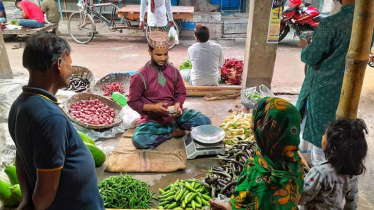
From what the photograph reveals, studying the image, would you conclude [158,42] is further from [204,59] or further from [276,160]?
[276,160]

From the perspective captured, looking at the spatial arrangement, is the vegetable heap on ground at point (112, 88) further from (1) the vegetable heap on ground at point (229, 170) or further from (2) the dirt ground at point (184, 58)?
(1) the vegetable heap on ground at point (229, 170)

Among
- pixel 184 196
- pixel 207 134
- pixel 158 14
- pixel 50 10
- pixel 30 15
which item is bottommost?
pixel 184 196

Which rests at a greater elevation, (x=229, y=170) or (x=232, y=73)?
(x=232, y=73)

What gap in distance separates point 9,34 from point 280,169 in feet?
37.3

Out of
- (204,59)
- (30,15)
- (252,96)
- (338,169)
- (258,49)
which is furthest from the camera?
(30,15)

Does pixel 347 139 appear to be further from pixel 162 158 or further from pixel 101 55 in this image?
pixel 101 55

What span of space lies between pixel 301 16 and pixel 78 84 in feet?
22.5

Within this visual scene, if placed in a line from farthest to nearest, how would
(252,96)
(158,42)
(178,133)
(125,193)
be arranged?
1. (252,96)
2. (178,133)
3. (158,42)
4. (125,193)

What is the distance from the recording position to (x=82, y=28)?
34.6ft

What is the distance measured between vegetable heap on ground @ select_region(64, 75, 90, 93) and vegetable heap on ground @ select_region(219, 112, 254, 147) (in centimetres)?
289

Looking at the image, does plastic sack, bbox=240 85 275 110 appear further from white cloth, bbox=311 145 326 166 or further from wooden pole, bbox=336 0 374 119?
wooden pole, bbox=336 0 374 119

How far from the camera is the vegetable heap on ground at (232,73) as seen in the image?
Result: 644 cm

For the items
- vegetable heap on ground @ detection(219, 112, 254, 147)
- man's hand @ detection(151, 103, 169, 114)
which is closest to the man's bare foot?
man's hand @ detection(151, 103, 169, 114)

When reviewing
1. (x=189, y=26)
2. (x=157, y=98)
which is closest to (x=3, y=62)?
(x=157, y=98)
